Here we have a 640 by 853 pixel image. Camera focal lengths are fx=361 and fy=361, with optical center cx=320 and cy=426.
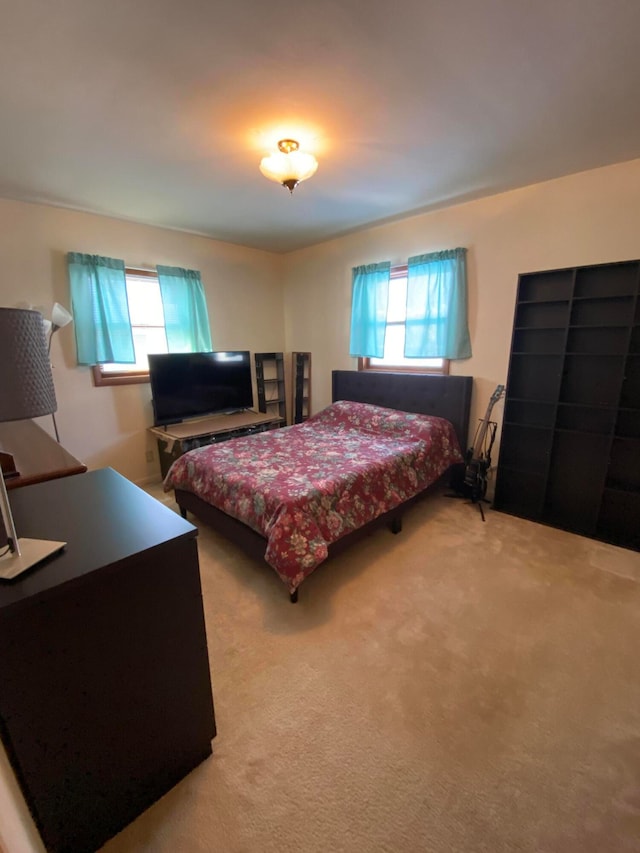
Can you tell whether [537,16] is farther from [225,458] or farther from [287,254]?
[287,254]

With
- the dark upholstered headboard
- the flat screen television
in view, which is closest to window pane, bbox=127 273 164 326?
the flat screen television

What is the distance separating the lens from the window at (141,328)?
135 inches

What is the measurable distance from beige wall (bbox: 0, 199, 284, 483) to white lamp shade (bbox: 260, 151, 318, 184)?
2010 mm

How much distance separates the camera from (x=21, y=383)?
83 centimetres

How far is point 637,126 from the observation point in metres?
1.96

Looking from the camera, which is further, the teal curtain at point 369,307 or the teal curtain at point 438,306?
the teal curtain at point 369,307

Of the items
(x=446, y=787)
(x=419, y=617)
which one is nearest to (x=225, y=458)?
(x=419, y=617)

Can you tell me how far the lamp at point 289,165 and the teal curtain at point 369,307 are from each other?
1.74m

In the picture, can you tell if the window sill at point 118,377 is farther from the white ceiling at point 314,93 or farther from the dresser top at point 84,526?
the dresser top at point 84,526

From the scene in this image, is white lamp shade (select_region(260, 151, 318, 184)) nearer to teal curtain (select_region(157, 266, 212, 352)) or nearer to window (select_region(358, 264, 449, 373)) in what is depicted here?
window (select_region(358, 264, 449, 373))

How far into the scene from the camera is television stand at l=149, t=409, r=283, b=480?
3422 millimetres

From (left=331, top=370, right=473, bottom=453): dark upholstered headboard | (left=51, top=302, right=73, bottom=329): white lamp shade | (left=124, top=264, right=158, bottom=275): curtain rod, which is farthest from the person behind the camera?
(left=124, top=264, right=158, bottom=275): curtain rod

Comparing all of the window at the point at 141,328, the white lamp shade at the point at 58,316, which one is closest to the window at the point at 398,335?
the window at the point at 141,328

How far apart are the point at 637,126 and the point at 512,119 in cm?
72
